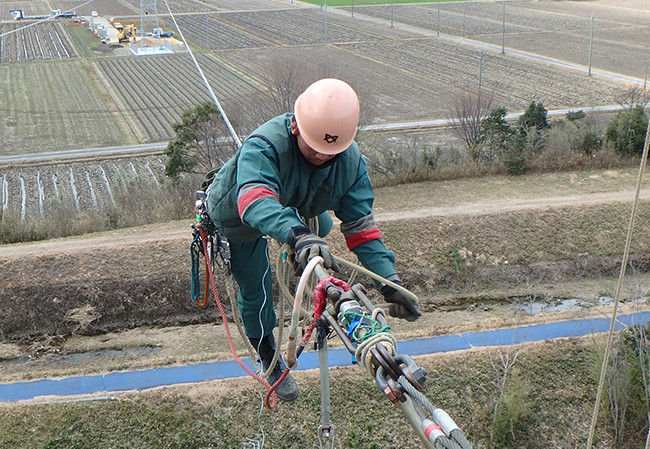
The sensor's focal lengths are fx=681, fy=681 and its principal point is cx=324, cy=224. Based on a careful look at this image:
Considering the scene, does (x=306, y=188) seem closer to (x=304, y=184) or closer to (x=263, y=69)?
(x=304, y=184)

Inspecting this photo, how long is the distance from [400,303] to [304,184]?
51.8 inches

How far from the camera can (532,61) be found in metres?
46.6

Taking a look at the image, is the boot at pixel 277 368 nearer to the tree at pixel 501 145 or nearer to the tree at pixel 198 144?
the tree at pixel 198 144

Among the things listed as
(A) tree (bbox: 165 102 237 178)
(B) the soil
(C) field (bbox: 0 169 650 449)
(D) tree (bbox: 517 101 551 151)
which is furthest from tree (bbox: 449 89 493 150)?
(B) the soil

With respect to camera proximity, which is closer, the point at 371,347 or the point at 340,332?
the point at 371,347

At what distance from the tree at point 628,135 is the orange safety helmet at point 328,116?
21.0 metres

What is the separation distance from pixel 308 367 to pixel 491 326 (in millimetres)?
3902

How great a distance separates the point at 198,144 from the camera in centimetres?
2406

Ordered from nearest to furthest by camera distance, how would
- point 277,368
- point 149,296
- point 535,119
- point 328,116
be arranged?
point 328,116 < point 277,368 < point 149,296 < point 535,119

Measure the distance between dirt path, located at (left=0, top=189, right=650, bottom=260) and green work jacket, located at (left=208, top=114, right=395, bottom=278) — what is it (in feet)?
38.0

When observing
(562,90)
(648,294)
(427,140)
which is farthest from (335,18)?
(648,294)

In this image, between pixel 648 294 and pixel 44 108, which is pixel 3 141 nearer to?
pixel 44 108

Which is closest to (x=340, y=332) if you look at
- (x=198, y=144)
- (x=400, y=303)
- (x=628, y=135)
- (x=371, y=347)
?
(x=371, y=347)

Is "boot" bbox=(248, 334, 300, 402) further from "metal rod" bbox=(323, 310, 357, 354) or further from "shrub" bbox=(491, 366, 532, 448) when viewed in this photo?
"shrub" bbox=(491, 366, 532, 448)
